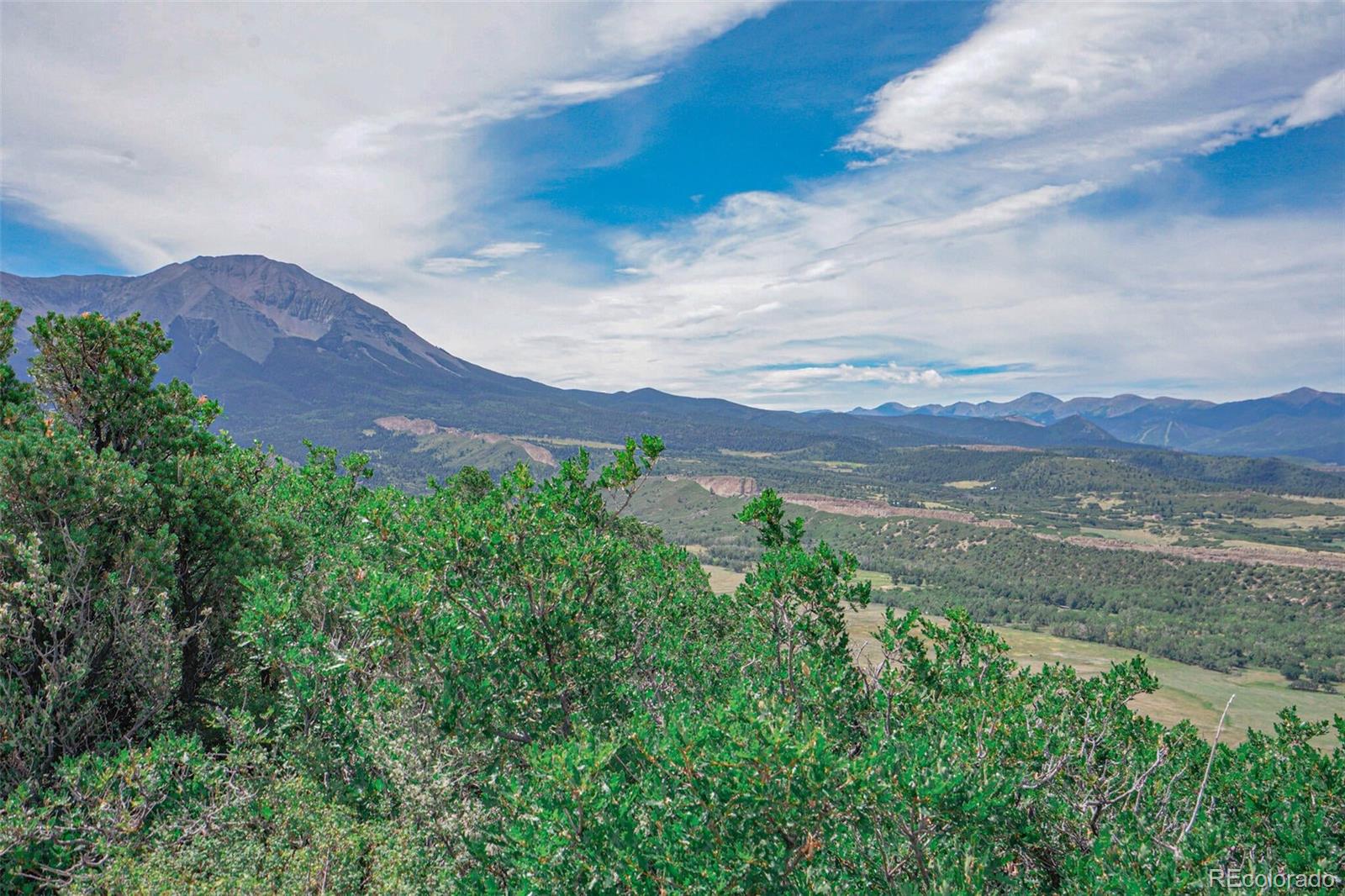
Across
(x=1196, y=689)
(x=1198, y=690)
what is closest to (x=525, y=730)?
(x=1198, y=690)

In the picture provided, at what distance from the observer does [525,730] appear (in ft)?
35.4

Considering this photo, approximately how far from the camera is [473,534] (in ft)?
36.1

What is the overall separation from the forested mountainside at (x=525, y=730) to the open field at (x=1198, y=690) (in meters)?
80.9

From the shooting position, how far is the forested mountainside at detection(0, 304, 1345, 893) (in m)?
7.32

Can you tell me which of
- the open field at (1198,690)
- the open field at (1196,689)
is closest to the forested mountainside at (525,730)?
the open field at (1196,689)

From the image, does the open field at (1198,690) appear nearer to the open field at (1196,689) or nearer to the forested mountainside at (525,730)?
the open field at (1196,689)

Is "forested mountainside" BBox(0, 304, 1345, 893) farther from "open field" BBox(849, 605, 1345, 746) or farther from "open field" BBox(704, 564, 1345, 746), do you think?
"open field" BBox(849, 605, 1345, 746)

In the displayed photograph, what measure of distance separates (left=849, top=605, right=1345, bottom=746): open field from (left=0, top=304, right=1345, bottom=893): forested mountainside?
8089 centimetres

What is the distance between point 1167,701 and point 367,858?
449 ft

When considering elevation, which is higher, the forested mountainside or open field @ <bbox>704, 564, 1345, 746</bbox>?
the forested mountainside

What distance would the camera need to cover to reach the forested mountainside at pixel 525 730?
7.32m

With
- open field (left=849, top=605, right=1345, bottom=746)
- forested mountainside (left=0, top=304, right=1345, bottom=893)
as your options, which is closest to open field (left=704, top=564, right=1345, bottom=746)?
open field (left=849, top=605, right=1345, bottom=746)

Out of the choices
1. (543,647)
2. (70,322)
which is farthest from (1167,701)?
(70,322)

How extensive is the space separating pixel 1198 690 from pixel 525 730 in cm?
14981
